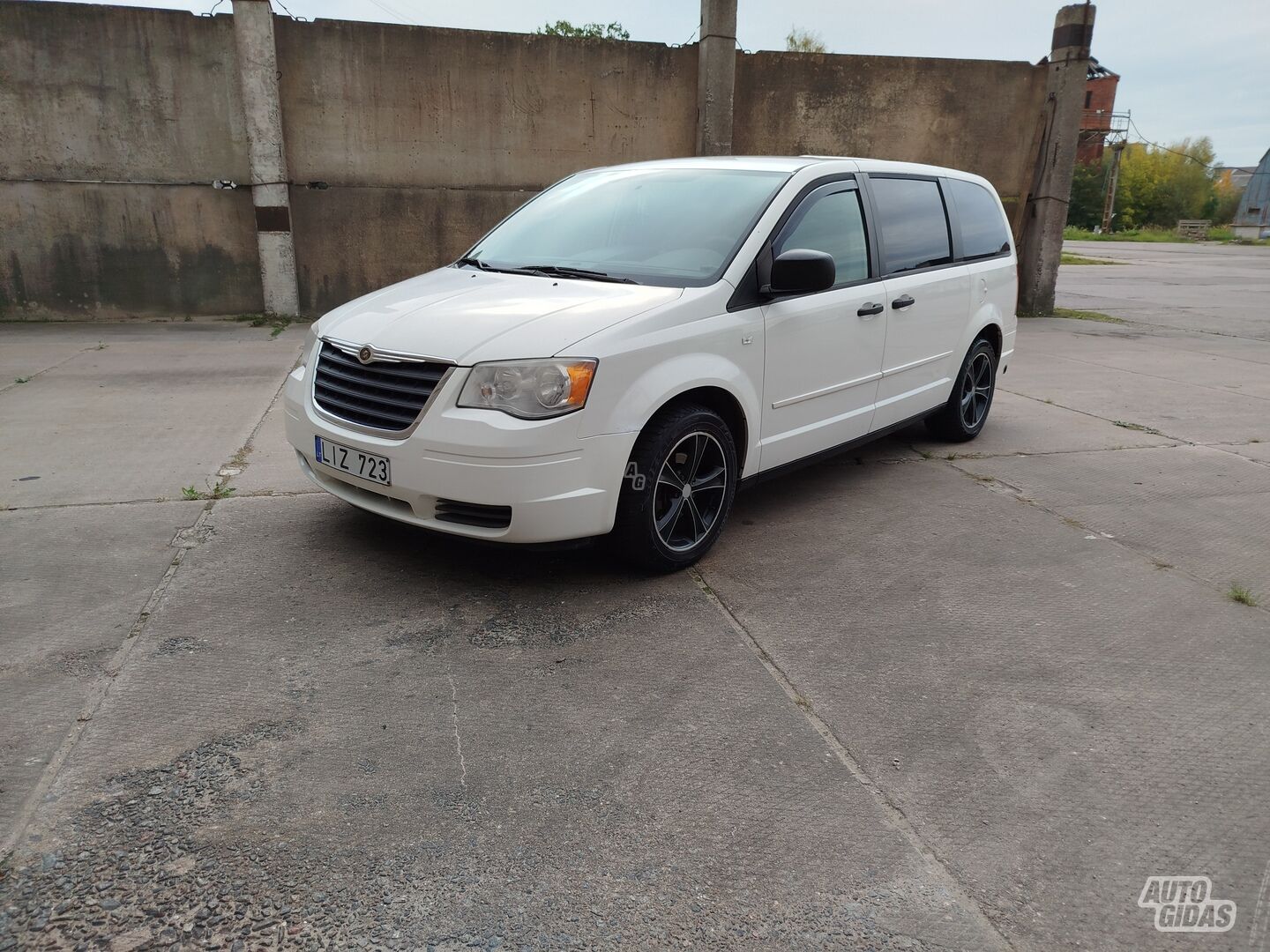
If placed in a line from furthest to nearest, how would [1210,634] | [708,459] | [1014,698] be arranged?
[708,459] < [1210,634] < [1014,698]

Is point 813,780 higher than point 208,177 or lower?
lower

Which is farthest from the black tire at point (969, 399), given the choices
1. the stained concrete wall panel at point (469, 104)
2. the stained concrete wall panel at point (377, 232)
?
the stained concrete wall panel at point (377, 232)

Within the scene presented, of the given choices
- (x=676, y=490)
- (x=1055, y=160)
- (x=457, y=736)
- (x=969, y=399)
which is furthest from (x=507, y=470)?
(x=1055, y=160)

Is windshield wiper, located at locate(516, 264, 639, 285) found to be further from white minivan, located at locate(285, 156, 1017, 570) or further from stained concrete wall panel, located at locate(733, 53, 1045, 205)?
stained concrete wall panel, located at locate(733, 53, 1045, 205)

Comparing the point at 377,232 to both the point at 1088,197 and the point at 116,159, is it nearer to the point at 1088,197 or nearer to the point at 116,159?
the point at 116,159

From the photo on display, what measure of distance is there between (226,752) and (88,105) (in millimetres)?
10066

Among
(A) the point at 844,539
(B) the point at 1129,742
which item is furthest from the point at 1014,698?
(A) the point at 844,539

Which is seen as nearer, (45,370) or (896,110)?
(45,370)

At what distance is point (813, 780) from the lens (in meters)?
2.64

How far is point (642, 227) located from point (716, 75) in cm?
775

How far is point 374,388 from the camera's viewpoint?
3684mm

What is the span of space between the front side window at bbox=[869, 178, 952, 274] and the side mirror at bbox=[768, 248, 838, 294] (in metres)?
1.08

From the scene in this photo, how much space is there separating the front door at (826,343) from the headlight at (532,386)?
115 centimetres

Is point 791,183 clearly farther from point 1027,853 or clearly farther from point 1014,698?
point 1027,853
